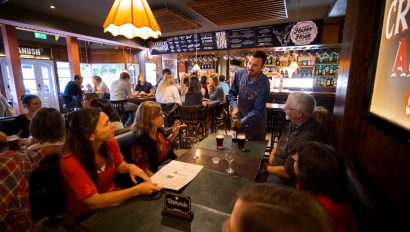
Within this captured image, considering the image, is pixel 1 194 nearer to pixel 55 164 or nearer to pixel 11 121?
pixel 55 164

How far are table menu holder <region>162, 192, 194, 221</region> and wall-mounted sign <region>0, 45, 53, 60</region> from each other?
1020cm

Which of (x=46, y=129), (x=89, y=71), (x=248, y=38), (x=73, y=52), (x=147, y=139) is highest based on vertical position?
(x=248, y=38)

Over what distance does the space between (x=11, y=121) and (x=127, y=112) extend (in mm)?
2788

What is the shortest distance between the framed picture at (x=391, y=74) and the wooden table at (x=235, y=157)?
92 centimetres

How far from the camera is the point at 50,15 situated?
5.29 metres

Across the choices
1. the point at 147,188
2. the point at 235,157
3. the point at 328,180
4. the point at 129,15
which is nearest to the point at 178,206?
the point at 147,188

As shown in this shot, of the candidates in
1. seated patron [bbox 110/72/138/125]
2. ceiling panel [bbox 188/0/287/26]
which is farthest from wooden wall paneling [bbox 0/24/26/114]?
ceiling panel [bbox 188/0/287/26]

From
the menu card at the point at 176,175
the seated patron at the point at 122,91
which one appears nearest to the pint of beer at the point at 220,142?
the menu card at the point at 176,175

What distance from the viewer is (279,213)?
50cm

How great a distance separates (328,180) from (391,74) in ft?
2.45

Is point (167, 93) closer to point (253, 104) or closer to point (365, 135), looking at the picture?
point (253, 104)

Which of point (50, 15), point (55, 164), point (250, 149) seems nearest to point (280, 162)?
point (250, 149)

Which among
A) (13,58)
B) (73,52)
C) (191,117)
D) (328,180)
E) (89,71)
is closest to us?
(328,180)

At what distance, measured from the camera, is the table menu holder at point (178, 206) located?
1121 mm
